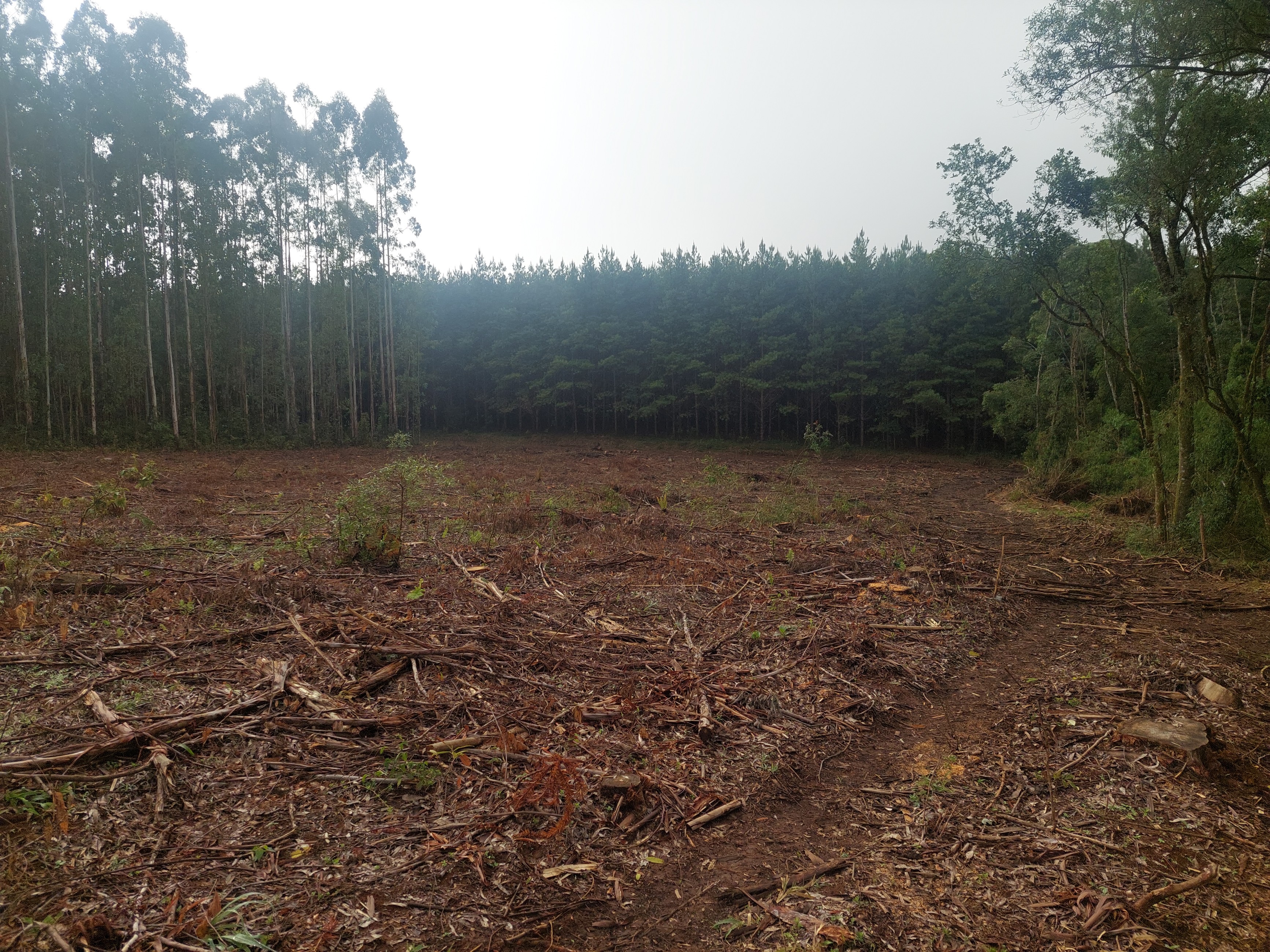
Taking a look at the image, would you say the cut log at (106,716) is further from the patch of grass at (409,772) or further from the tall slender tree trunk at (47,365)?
the tall slender tree trunk at (47,365)

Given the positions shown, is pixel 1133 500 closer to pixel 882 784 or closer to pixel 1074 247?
pixel 1074 247

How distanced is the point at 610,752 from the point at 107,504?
400 inches

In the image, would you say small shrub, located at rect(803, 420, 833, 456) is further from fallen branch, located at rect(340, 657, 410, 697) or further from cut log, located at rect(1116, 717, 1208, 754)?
fallen branch, located at rect(340, 657, 410, 697)

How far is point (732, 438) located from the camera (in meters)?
40.3

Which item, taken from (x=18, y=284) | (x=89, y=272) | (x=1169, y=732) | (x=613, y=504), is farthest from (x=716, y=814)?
(x=89, y=272)

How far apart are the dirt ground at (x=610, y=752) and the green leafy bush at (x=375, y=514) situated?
106 millimetres

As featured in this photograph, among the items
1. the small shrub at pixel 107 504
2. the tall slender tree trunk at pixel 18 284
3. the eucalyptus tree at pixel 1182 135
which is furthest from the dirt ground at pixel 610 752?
the tall slender tree trunk at pixel 18 284

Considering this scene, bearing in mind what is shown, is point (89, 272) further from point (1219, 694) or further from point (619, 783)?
point (1219, 694)

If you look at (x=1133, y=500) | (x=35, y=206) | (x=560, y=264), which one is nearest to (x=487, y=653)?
(x=1133, y=500)

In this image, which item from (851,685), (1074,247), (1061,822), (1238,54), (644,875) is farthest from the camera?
(1074,247)

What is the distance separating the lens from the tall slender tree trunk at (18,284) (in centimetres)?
2056

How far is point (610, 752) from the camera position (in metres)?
4.10

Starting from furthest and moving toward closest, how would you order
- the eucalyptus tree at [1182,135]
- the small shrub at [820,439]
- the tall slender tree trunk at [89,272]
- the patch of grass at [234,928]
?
1. the small shrub at [820,439]
2. the tall slender tree trunk at [89,272]
3. the eucalyptus tree at [1182,135]
4. the patch of grass at [234,928]

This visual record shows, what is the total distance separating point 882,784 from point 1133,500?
567 inches
